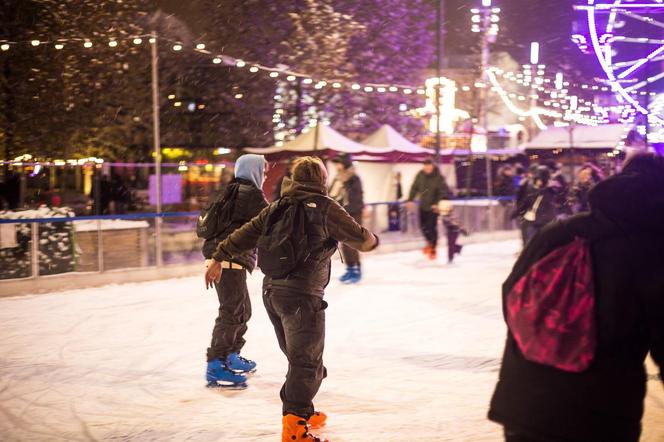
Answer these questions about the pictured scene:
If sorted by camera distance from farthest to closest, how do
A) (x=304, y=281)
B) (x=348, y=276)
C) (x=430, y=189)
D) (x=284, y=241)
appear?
(x=430, y=189) < (x=348, y=276) < (x=304, y=281) < (x=284, y=241)

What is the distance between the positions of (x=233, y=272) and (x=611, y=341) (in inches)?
150

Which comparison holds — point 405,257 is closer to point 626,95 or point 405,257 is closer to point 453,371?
point 626,95

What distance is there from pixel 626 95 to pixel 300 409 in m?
4.88

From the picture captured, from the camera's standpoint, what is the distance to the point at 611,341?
2.29 metres

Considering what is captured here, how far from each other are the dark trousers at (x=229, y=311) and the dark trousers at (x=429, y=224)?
852cm

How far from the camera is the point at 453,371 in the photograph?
6406mm

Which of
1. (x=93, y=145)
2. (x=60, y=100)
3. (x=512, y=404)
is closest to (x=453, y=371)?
(x=512, y=404)

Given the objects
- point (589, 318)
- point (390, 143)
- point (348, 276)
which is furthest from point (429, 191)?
point (589, 318)

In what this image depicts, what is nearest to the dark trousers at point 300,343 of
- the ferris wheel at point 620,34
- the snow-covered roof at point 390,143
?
the ferris wheel at point 620,34

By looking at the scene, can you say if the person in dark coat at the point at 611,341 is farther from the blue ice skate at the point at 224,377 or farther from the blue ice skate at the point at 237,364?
the blue ice skate at the point at 237,364

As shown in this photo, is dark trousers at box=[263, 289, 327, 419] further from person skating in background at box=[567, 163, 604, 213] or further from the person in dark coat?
person skating in background at box=[567, 163, 604, 213]

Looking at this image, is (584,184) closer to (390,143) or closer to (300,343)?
(300,343)

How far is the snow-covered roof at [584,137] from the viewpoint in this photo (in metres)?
30.9

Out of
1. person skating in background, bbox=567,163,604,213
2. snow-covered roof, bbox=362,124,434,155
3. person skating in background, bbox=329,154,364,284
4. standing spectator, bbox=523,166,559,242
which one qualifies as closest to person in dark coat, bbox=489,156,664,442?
person skating in background, bbox=329,154,364,284
